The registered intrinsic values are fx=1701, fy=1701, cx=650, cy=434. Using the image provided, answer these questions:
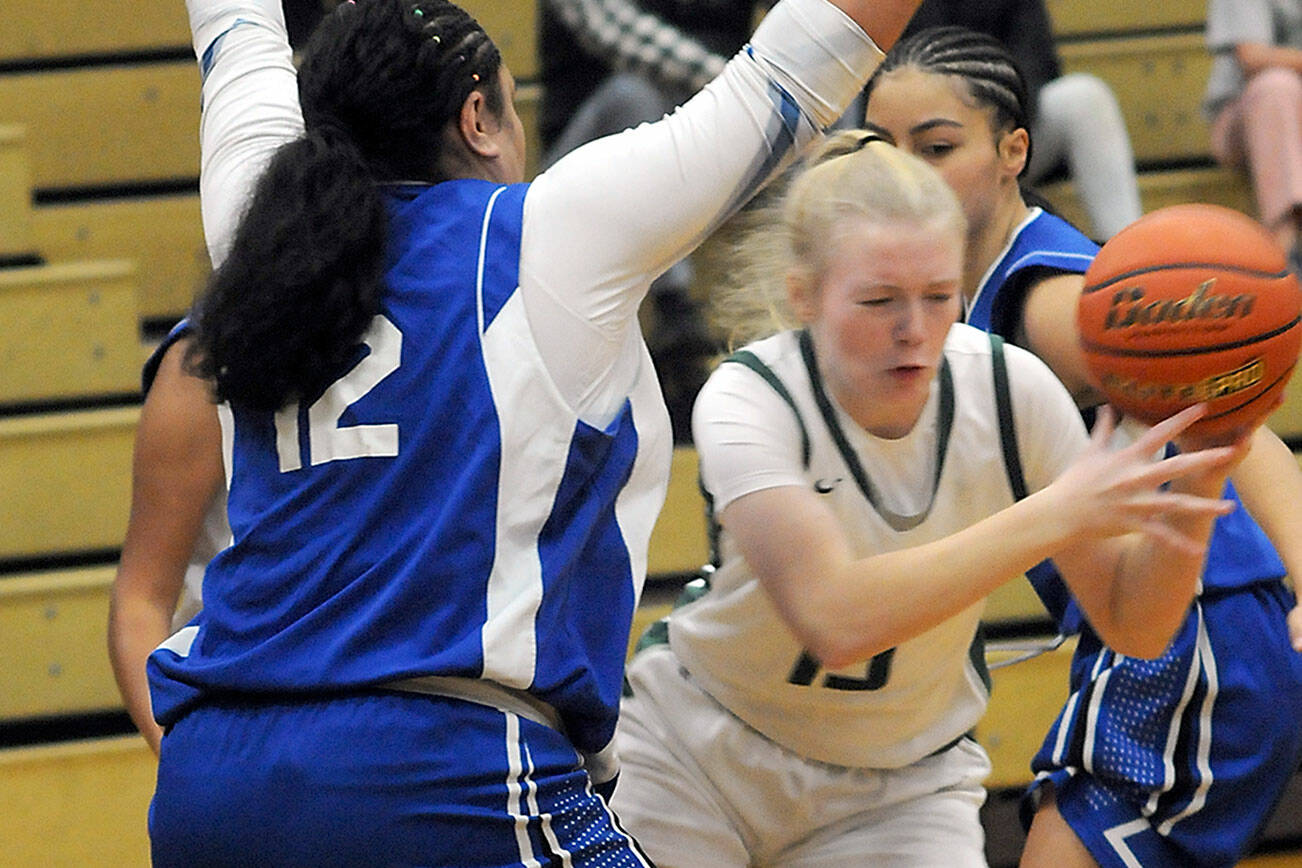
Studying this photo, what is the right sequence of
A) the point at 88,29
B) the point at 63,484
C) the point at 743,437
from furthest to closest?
1. the point at 88,29
2. the point at 63,484
3. the point at 743,437

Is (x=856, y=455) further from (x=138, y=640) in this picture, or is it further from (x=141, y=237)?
(x=141, y=237)

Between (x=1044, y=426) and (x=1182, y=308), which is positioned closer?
(x=1182, y=308)

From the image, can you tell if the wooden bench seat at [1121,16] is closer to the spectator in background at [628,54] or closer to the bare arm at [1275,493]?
the spectator in background at [628,54]

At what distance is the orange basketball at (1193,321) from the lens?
169cm

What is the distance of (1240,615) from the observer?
2.37m

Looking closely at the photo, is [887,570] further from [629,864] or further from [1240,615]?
[1240,615]

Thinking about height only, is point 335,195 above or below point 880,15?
below

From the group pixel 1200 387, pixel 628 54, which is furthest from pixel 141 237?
pixel 1200 387

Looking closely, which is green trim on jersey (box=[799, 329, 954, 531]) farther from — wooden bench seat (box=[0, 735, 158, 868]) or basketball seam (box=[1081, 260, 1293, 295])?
wooden bench seat (box=[0, 735, 158, 868])

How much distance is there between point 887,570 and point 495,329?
0.43 metres

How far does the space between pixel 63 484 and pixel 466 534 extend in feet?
9.01

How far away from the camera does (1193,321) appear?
1714 mm

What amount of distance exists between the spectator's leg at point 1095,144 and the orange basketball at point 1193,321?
251 cm

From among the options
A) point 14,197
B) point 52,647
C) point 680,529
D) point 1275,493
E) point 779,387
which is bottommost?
point 52,647
